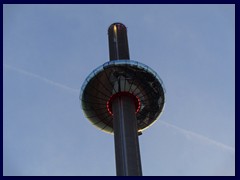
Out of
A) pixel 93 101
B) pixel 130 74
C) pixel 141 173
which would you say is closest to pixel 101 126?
pixel 93 101

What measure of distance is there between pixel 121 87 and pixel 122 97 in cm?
131

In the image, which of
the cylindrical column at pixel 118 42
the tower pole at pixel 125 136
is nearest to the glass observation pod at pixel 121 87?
the tower pole at pixel 125 136

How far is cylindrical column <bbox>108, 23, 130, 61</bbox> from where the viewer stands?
57.0 metres

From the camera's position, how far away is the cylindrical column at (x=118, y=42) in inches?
2243

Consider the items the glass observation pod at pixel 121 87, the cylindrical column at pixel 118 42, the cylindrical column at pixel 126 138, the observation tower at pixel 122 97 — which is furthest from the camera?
the cylindrical column at pixel 118 42

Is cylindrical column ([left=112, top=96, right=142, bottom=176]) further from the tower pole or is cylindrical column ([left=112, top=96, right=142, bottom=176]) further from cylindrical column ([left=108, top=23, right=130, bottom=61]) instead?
cylindrical column ([left=108, top=23, right=130, bottom=61])

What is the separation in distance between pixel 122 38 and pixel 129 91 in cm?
1187

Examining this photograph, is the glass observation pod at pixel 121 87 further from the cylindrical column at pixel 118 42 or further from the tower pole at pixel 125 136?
the cylindrical column at pixel 118 42

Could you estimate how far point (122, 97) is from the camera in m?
50.6

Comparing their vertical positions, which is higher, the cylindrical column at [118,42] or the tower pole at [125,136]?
the cylindrical column at [118,42]

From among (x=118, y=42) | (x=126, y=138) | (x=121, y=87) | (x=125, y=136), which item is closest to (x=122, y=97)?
(x=121, y=87)

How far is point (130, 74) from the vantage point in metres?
51.2

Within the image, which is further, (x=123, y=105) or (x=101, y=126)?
(x=101, y=126)

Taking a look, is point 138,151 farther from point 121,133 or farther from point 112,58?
point 112,58
